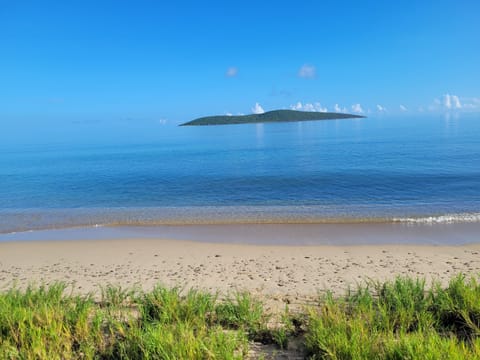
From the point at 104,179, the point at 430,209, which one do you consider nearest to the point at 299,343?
the point at 430,209

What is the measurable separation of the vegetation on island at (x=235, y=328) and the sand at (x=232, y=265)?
125 cm

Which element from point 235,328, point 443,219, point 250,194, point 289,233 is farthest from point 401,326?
point 250,194

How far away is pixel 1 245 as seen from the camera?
38.9 ft

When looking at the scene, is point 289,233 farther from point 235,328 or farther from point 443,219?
point 235,328

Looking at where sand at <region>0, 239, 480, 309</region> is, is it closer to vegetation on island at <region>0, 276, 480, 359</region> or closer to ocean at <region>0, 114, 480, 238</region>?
vegetation on island at <region>0, 276, 480, 359</region>

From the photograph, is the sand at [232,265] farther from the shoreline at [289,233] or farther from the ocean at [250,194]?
the ocean at [250,194]

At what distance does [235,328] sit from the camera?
A: 16.9ft

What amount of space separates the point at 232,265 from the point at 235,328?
3932mm

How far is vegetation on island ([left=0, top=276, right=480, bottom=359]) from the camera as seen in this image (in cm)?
393

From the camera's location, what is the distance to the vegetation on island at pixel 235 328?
12.9ft

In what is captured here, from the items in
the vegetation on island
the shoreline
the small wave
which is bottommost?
the shoreline

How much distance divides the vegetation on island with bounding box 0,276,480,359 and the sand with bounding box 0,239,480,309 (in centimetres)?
125

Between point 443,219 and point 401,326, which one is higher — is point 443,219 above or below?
below

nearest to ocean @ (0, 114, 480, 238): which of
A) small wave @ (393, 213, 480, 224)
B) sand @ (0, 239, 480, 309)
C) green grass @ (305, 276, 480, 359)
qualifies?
small wave @ (393, 213, 480, 224)
